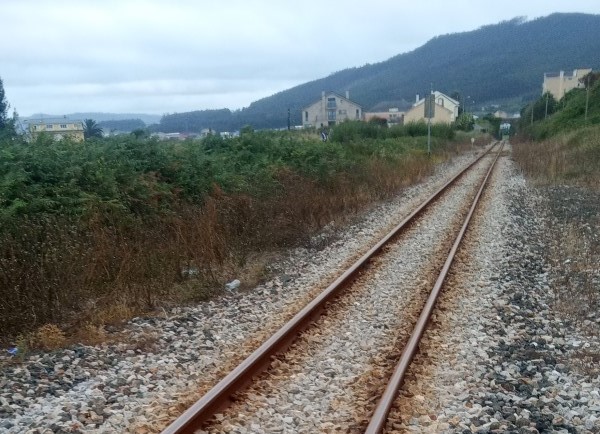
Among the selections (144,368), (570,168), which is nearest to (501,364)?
(144,368)

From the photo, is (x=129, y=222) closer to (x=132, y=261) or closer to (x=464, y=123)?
(x=132, y=261)

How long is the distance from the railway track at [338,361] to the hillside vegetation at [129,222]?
6.23ft

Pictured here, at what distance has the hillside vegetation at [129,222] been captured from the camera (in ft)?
22.0

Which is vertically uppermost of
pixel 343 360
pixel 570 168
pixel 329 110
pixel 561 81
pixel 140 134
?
pixel 561 81

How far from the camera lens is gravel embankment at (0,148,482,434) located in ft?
15.1

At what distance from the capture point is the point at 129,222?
9125mm

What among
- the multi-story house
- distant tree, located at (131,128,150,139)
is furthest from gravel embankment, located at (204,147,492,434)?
the multi-story house

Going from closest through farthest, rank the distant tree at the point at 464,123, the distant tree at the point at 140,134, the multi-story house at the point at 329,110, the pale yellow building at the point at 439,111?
the distant tree at the point at 140,134 → the distant tree at the point at 464,123 → the pale yellow building at the point at 439,111 → the multi-story house at the point at 329,110

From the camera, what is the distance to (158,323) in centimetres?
689

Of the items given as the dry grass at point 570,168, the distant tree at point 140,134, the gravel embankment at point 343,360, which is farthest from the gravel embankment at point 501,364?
the dry grass at point 570,168

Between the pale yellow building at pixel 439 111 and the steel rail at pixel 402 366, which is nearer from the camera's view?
the steel rail at pixel 402 366

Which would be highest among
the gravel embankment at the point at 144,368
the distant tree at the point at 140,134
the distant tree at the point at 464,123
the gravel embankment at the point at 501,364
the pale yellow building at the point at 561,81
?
the pale yellow building at the point at 561,81

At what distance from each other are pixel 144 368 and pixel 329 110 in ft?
329

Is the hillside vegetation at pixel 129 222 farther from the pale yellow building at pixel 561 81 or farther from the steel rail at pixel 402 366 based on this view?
the pale yellow building at pixel 561 81
